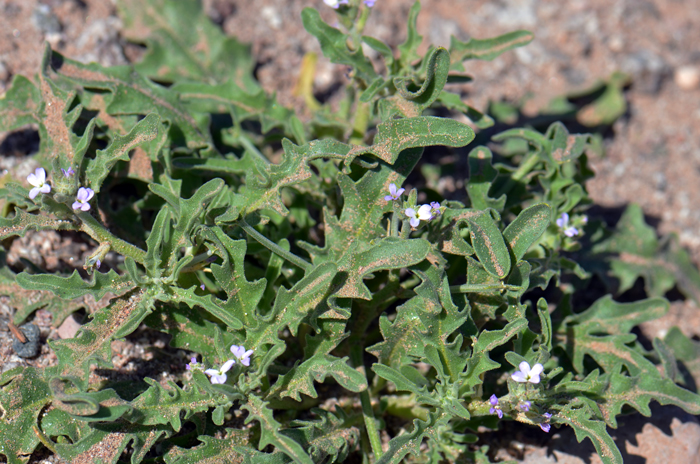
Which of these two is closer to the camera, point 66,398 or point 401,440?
point 66,398

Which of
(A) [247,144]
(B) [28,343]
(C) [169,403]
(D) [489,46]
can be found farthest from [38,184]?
(D) [489,46]

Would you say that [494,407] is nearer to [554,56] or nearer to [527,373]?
[527,373]

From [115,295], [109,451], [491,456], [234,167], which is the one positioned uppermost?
[234,167]

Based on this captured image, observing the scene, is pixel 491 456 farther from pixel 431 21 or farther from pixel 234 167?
pixel 431 21

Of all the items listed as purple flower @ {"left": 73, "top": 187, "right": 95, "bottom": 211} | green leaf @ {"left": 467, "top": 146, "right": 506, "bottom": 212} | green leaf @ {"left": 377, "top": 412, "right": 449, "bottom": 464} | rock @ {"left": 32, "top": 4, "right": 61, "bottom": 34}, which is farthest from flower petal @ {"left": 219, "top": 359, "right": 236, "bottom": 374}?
rock @ {"left": 32, "top": 4, "right": 61, "bottom": 34}

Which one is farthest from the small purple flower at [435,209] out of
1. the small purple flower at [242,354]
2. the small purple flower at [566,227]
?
the small purple flower at [242,354]

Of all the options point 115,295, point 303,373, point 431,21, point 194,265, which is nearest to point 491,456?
point 303,373

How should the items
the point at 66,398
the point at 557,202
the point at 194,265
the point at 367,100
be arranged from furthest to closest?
1. the point at 557,202
2. the point at 367,100
3. the point at 194,265
4. the point at 66,398
